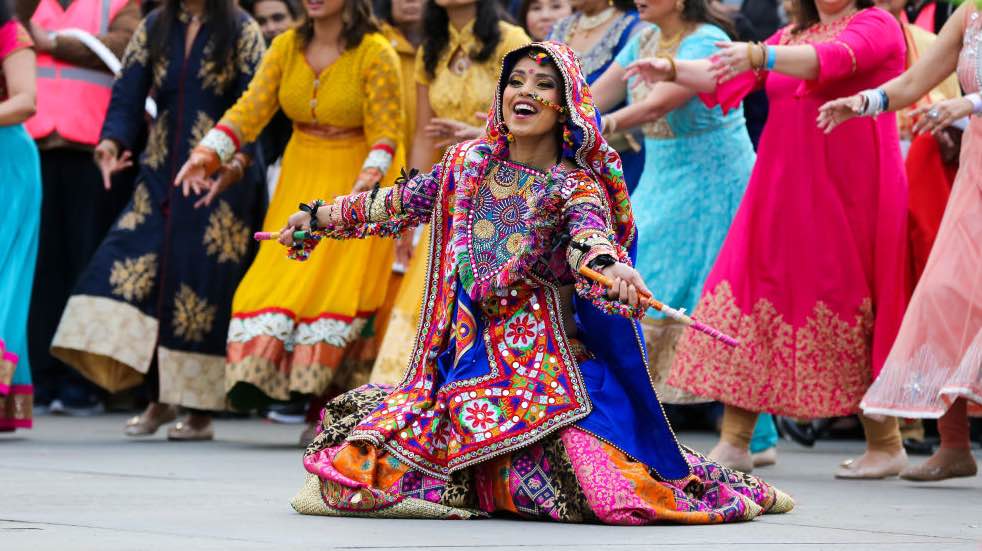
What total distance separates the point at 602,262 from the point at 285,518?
3.40 ft

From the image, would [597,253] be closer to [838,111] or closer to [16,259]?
[838,111]

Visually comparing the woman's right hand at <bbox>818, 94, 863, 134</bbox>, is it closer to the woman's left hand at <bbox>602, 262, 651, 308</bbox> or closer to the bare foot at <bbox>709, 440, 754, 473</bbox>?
the bare foot at <bbox>709, 440, 754, 473</bbox>

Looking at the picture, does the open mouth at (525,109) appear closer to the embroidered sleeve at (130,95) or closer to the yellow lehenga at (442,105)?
the yellow lehenga at (442,105)

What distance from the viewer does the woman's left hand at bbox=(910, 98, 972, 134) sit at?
5922 millimetres

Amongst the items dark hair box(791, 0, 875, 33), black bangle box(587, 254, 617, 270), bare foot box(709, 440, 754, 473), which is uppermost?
dark hair box(791, 0, 875, 33)

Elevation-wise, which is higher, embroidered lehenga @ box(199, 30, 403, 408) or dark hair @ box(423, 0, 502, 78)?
dark hair @ box(423, 0, 502, 78)

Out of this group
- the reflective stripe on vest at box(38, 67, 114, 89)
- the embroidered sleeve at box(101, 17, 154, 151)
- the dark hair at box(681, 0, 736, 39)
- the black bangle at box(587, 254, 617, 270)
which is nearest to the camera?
the black bangle at box(587, 254, 617, 270)

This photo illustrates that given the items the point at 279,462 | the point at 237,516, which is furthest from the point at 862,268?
the point at 237,516

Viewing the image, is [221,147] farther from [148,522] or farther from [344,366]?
[148,522]

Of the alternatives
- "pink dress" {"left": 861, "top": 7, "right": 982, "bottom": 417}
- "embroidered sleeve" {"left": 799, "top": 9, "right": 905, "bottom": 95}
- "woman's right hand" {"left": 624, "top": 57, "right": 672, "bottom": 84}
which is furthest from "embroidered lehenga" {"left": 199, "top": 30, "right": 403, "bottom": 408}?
"pink dress" {"left": 861, "top": 7, "right": 982, "bottom": 417}

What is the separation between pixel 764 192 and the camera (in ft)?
22.0

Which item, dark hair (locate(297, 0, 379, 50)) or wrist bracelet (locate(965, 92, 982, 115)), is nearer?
wrist bracelet (locate(965, 92, 982, 115))

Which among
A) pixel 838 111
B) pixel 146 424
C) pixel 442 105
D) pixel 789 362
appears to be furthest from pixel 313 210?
pixel 146 424

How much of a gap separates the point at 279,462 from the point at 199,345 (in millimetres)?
1325
